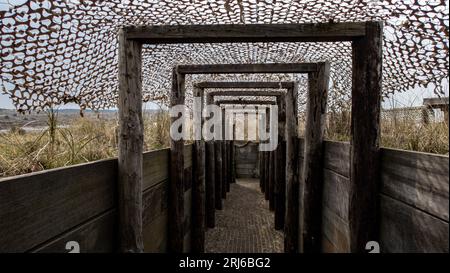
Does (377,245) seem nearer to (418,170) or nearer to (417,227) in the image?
(417,227)

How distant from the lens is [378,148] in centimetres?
232

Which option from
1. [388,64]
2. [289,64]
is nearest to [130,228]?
[388,64]

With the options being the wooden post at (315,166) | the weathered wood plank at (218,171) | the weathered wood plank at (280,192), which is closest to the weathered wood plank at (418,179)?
the wooden post at (315,166)

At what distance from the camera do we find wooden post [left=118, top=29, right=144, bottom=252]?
2.54 m

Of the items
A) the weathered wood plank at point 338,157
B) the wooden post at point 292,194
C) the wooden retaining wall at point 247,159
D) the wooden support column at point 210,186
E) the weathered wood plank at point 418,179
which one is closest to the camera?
the weathered wood plank at point 418,179

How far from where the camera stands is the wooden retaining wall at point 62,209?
1.46 m

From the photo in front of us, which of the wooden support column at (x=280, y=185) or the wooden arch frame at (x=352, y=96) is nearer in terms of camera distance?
the wooden arch frame at (x=352, y=96)

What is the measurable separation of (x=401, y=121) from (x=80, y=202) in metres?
2.59

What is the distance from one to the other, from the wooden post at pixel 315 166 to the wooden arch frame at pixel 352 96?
1.31m

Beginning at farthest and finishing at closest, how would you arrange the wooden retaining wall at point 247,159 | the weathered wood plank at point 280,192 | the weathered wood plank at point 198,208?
the wooden retaining wall at point 247,159, the weathered wood plank at point 280,192, the weathered wood plank at point 198,208

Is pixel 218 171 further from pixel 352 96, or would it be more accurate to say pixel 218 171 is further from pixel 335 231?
pixel 352 96

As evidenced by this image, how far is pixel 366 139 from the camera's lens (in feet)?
7.70

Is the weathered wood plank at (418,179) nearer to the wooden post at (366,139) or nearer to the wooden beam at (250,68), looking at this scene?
the wooden post at (366,139)

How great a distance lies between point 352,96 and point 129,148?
166 centimetres
